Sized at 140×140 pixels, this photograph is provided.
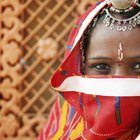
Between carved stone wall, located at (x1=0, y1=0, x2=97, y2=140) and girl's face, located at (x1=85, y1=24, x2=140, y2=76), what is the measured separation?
4.13ft

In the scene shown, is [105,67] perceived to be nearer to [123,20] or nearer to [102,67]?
[102,67]

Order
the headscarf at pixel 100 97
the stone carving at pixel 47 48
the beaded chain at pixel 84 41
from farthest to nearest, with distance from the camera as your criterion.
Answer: the stone carving at pixel 47 48, the beaded chain at pixel 84 41, the headscarf at pixel 100 97

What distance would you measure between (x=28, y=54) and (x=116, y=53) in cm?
138

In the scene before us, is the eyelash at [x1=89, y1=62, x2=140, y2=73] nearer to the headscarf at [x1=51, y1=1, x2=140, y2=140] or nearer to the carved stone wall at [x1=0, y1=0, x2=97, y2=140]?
the headscarf at [x1=51, y1=1, x2=140, y2=140]

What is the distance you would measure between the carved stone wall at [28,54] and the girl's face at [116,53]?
126 cm

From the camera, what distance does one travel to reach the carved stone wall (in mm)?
2273

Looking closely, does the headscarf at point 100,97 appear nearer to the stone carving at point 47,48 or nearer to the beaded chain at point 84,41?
the beaded chain at point 84,41

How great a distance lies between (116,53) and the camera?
0.96 meters

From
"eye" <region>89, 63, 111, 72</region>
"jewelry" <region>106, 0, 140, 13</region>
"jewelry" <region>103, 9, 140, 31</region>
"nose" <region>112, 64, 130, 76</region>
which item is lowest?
"nose" <region>112, 64, 130, 76</region>

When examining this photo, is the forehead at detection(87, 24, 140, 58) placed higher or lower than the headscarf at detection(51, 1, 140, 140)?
higher

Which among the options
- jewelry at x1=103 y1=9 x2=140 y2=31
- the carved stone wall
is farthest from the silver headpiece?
the carved stone wall

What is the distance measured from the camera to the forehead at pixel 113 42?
0.96m

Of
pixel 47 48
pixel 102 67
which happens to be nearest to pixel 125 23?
pixel 102 67

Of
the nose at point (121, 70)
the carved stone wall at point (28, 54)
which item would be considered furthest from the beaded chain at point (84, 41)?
the carved stone wall at point (28, 54)
